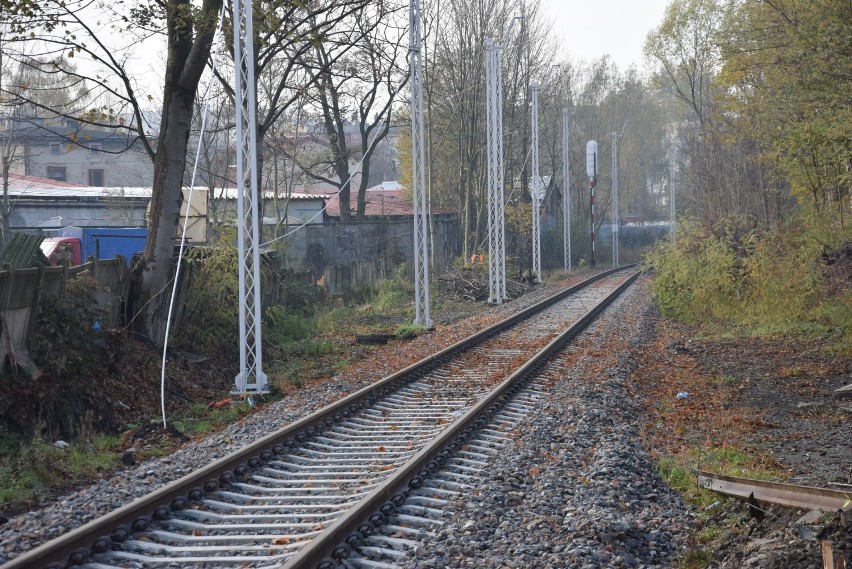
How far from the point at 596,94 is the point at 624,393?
72143 millimetres

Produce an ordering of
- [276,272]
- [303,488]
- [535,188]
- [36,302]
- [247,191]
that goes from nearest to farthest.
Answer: [303,488], [36,302], [247,191], [276,272], [535,188]

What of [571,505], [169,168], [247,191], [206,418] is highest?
[169,168]

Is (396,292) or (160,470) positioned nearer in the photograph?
(160,470)

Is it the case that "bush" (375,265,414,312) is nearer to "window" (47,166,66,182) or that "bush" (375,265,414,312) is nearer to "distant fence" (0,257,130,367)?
"distant fence" (0,257,130,367)

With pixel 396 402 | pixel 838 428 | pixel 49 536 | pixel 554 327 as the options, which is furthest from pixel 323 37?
pixel 49 536

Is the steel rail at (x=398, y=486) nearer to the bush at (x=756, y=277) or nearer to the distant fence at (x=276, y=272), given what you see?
the distant fence at (x=276, y=272)

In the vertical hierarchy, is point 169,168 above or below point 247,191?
above

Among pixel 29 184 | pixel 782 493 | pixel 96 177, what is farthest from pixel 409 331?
pixel 96 177

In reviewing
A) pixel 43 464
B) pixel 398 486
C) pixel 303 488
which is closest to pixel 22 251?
pixel 43 464

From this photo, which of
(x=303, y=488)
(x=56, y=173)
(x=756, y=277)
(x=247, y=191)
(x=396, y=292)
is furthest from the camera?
→ (x=56, y=173)

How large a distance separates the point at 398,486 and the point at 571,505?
4.50ft

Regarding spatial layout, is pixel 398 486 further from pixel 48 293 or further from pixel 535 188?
pixel 535 188

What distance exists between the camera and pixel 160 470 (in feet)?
26.3

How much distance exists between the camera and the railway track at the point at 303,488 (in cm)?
585
